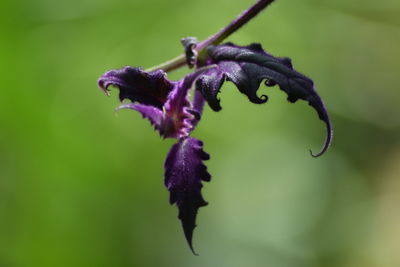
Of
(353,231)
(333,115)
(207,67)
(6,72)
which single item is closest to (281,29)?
(333,115)

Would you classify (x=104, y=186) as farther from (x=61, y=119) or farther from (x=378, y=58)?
(x=378, y=58)

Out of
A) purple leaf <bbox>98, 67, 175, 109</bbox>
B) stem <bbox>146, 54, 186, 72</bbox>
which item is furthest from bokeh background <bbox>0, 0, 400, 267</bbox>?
purple leaf <bbox>98, 67, 175, 109</bbox>

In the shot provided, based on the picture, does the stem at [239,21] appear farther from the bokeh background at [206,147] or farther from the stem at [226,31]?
the bokeh background at [206,147]

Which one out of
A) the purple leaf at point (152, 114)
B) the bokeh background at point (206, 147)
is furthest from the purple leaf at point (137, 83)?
the bokeh background at point (206, 147)

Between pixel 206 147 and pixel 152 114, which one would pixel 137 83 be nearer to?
pixel 152 114

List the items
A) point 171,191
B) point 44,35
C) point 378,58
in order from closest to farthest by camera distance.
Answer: point 171,191
point 44,35
point 378,58

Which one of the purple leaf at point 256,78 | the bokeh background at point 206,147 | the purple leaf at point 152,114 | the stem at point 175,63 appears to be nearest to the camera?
the purple leaf at point 256,78
